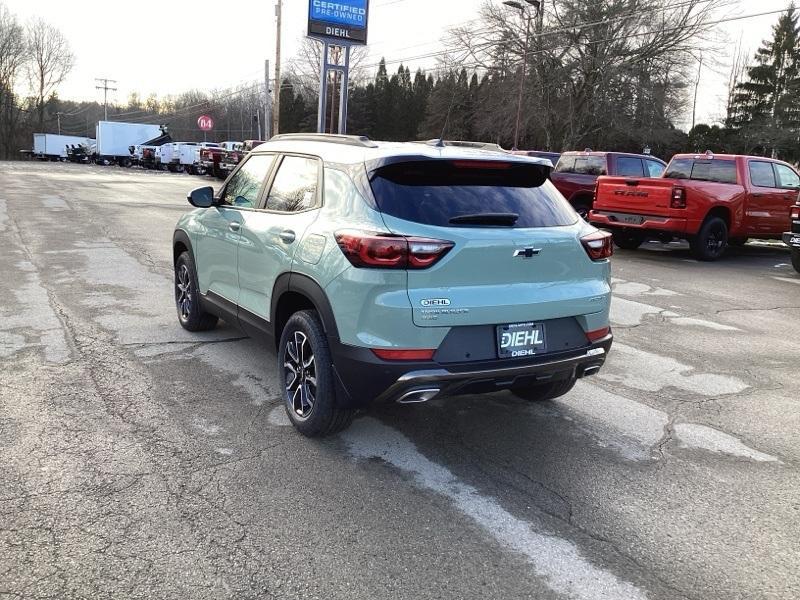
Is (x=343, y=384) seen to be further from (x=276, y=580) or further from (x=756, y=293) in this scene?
(x=756, y=293)

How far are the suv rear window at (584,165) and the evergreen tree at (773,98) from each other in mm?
39390

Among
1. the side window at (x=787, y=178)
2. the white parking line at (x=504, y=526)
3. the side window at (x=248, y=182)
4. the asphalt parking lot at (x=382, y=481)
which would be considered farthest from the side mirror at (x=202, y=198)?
the side window at (x=787, y=178)

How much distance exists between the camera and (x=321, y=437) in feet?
13.3

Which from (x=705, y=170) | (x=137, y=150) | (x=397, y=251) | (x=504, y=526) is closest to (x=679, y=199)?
(x=705, y=170)

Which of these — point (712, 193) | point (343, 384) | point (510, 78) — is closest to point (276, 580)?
point (343, 384)

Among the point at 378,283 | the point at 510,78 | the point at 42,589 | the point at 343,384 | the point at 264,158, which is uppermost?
the point at 510,78

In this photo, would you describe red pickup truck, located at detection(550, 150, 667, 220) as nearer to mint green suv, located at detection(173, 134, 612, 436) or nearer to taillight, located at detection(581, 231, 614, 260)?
taillight, located at detection(581, 231, 614, 260)

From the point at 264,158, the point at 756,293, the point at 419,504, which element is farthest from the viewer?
the point at 756,293

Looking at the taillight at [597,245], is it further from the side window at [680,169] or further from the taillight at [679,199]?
the side window at [680,169]

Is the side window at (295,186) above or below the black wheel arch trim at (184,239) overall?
above

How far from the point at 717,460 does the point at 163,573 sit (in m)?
3.09

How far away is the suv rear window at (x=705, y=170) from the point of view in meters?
12.7

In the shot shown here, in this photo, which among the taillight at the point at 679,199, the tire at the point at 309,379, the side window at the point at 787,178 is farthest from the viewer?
the side window at the point at 787,178

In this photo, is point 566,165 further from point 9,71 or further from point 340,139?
point 9,71
